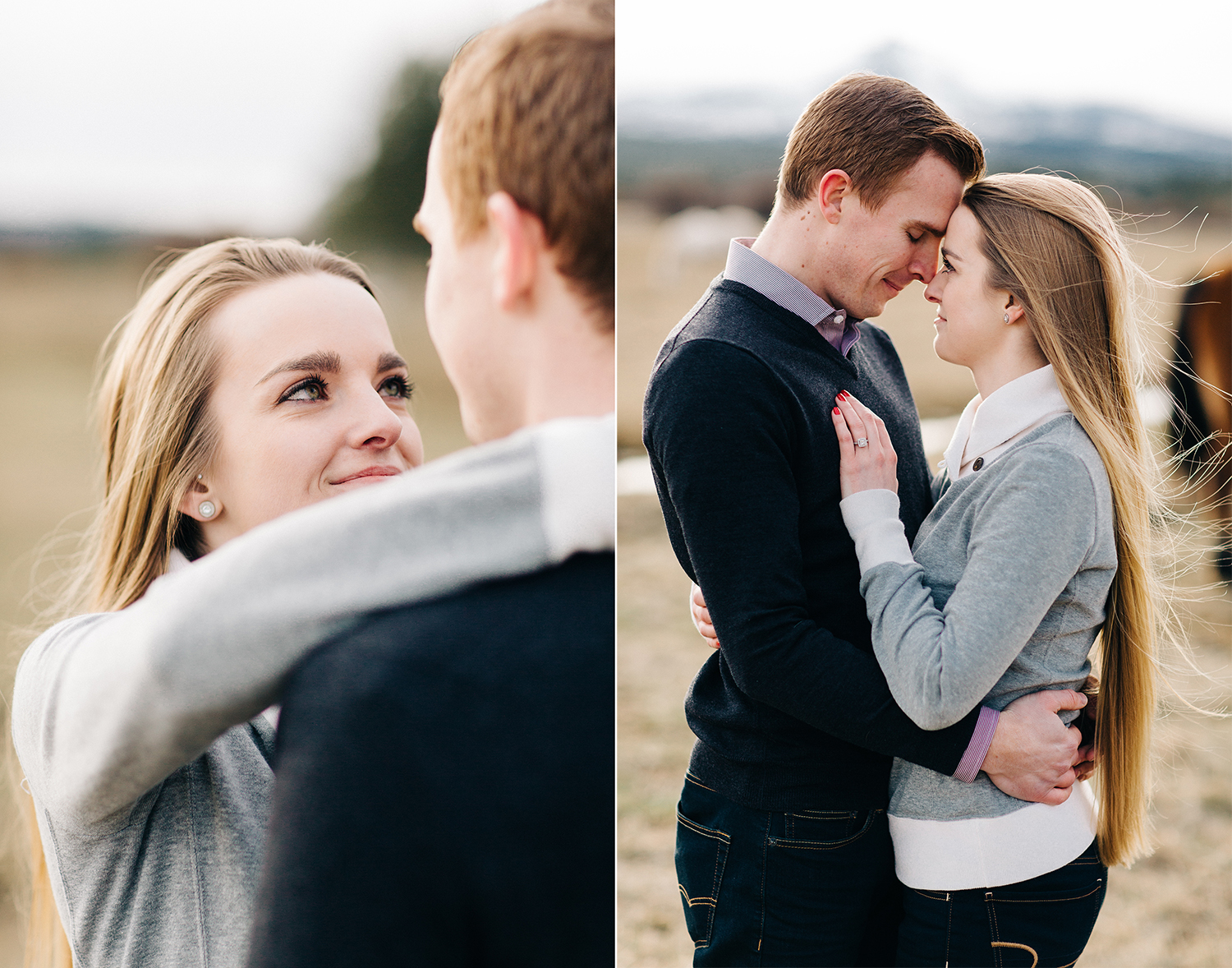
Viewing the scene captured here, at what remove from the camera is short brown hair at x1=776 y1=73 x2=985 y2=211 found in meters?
1.41

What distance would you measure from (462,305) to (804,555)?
2.01 ft

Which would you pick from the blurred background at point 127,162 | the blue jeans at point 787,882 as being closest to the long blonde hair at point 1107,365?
the blue jeans at point 787,882

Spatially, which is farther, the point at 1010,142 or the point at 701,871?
the point at 1010,142

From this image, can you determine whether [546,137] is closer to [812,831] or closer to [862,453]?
[862,453]

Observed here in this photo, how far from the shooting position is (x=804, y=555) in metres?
1.41

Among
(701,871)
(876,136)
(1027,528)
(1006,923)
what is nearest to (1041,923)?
(1006,923)

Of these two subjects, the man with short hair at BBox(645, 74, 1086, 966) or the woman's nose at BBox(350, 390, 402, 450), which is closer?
the man with short hair at BBox(645, 74, 1086, 966)

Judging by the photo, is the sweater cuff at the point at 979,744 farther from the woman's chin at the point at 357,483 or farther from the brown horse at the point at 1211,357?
the brown horse at the point at 1211,357

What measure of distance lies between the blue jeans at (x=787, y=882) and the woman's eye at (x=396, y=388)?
83 centimetres

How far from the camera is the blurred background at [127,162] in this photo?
1456 millimetres

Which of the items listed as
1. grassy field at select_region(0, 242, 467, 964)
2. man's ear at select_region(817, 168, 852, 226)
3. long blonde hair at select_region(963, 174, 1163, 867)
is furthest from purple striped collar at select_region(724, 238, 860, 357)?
grassy field at select_region(0, 242, 467, 964)

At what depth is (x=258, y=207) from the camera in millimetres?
1574

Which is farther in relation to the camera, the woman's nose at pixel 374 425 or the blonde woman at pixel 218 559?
the woman's nose at pixel 374 425

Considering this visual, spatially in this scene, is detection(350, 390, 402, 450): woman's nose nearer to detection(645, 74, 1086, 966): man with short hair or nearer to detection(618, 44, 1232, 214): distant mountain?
detection(645, 74, 1086, 966): man with short hair
